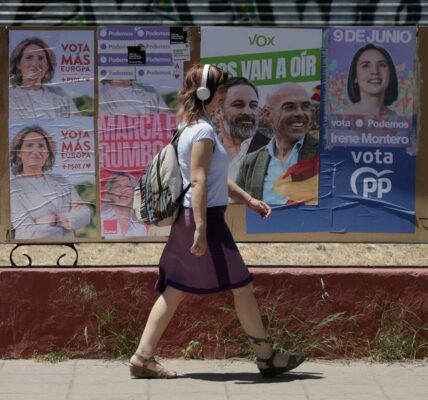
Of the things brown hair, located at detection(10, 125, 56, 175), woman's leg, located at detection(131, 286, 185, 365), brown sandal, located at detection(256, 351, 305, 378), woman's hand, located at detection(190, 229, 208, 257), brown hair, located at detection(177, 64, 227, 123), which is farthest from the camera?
brown hair, located at detection(10, 125, 56, 175)

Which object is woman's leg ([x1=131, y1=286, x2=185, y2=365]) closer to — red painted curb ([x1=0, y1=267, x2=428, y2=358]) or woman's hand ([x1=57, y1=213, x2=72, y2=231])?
red painted curb ([x1=0, y1=267, x2=428, y2=358])

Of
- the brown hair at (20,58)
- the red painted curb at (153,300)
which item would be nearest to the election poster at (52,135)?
the brown hair at (20,58)

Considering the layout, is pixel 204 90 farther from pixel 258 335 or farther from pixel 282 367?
pixel 282 367

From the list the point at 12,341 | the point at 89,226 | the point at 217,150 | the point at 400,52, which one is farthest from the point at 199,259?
the point at 400,52

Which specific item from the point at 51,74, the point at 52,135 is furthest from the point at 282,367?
the point at 51,74

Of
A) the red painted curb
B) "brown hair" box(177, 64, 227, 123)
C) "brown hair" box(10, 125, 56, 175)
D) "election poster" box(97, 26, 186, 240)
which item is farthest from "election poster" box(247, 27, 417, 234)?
"brown hair" box(10, 125, 56, 175)

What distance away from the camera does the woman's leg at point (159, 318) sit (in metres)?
5.16

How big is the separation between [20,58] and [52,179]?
0.75 meters

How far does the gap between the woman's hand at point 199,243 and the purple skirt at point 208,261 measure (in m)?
0.16

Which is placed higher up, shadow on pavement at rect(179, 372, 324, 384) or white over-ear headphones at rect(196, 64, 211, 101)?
white over-ear headphones at rect(196, 64, 211, 101)

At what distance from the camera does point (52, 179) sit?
584cm

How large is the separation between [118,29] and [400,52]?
5.59 ft

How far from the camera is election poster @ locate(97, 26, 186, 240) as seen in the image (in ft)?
18.9

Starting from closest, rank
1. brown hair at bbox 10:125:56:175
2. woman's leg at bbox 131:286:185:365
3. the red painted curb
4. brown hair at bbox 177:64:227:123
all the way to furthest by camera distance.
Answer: brown hair at bbox 177:64:227:123 → woman's leg at bbox 131:286:185:365 → the red painted curb → brown hair at bbox 10:125:56:175
